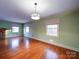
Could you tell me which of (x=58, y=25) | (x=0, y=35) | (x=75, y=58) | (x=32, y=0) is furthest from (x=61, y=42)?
(x=0, y=35)

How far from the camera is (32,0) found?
258 cm

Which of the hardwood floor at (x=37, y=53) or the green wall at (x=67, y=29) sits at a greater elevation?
the green wall at (x=67, y=29)

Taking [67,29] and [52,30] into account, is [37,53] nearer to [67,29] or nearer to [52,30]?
[67,29]

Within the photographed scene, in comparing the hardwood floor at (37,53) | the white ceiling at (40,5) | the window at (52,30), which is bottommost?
the hardwood floor at (37,53)

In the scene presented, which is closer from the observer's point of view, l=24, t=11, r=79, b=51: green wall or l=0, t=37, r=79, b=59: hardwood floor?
A: l=0, t=37, r=79, b=59: hardwood floor

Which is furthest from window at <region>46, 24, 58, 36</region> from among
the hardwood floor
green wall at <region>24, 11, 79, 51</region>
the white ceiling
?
the white ceiling

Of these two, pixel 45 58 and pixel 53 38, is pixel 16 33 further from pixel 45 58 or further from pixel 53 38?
pixel 45 58

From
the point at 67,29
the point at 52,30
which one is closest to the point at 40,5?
the point at 67,29

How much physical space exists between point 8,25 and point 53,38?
22.3 ft

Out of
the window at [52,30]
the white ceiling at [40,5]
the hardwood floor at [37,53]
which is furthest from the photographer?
the window at [52,30]

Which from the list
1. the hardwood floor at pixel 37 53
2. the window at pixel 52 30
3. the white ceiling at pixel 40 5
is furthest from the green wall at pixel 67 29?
the white ceiling at pixel 40 5

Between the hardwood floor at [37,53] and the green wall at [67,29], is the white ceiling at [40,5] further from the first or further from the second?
the hardwood floor at [37,53]

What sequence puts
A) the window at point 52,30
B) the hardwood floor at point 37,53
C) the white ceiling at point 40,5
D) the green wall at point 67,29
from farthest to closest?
the window at point 52,30 < the green wall at point 67,29 < the hardwood floor at point 37,53 < the white ceiling at point 40,5

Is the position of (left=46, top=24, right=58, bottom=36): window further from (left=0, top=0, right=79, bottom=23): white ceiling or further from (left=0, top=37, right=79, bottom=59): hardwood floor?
(left=0, top=0, right=79, bottom=23): white ceiling
